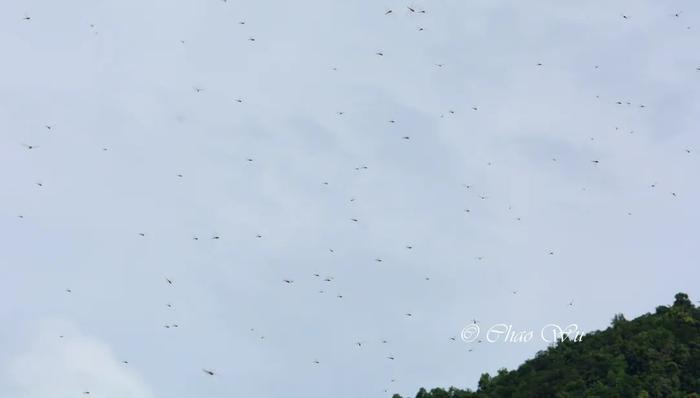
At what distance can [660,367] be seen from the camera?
297ft

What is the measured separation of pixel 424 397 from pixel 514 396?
851 centimetres

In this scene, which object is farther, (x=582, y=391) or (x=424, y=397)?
(x=424, y=397)

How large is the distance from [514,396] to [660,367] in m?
10.6

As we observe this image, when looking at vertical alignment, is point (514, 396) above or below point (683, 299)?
below

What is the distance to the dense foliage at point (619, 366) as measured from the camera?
88.1m

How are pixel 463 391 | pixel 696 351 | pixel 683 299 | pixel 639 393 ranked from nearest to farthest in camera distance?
pixel 639 393 < pixel 696 351 < pixel 463 391 < pixel 683 299

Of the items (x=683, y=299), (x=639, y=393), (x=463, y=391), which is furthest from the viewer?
(x=683, y=299)

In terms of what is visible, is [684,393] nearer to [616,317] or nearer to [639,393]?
[639,393]

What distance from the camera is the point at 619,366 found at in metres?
90.5

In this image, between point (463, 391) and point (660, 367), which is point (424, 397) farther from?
point (660, 367)

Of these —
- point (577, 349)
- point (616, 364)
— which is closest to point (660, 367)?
point (616, 364)

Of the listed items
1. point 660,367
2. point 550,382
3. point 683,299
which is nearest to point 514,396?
point 550,382

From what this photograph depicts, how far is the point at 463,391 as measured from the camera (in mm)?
100500

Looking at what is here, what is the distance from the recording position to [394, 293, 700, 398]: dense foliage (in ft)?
289
